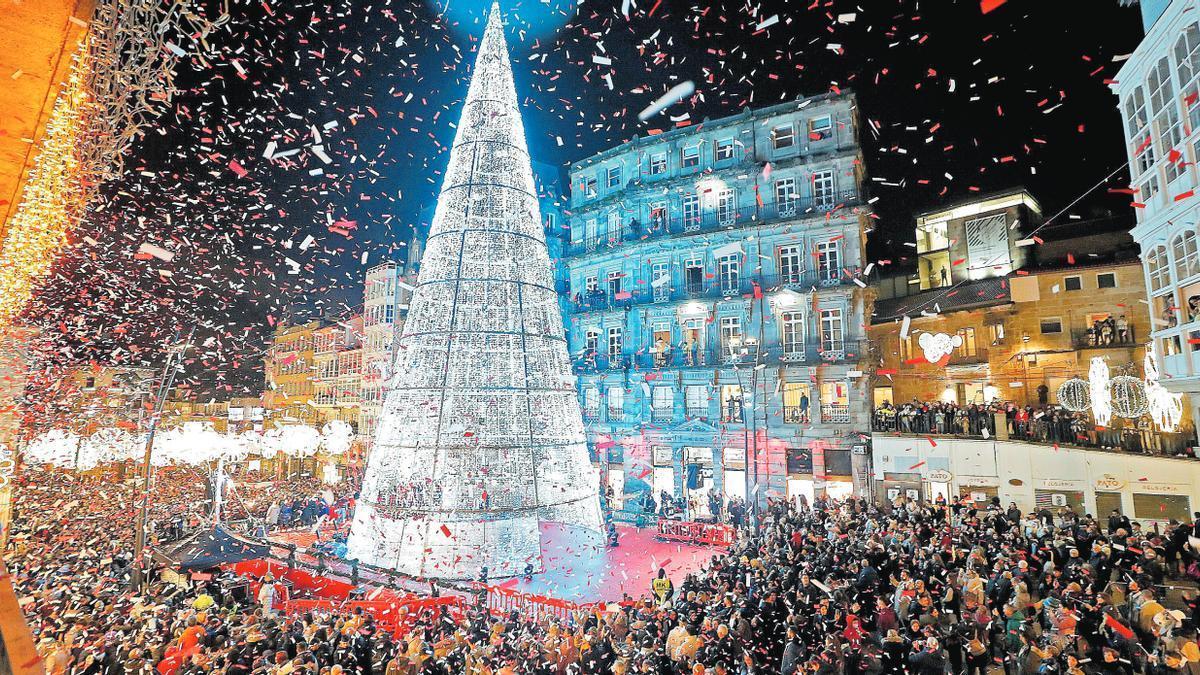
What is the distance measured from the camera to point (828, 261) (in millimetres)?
26734

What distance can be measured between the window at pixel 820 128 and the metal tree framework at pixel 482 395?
17167mm

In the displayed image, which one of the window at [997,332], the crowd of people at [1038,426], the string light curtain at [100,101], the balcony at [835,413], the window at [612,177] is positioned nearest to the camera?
the string light curtain at [100,101]

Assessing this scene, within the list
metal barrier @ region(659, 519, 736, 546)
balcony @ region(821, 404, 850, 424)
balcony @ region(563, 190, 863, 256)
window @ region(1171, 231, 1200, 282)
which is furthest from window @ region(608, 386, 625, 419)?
window @ region(1171, 231, 1200, 282)

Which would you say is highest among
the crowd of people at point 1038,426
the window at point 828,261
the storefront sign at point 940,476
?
the window at point 828,261

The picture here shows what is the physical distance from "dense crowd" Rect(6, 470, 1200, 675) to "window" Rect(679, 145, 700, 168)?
22.7m

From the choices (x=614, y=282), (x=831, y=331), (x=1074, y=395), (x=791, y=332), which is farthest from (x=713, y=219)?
(x=1074, y=395)

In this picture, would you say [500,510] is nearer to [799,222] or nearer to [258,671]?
[258,671]

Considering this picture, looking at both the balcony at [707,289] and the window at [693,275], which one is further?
the window at [693,275]

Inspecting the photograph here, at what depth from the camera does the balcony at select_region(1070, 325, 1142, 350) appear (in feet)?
71.2

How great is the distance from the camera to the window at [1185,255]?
1140 centimetres

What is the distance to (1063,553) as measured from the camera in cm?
1055

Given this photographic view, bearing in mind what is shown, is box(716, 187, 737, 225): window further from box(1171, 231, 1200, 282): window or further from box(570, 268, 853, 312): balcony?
box(1171, 231, 1200, 282): window

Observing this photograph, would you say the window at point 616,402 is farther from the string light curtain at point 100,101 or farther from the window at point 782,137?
the string light curtain at point 100,101

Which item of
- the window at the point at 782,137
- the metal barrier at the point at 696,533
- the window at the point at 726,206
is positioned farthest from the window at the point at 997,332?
the metal barrier at the point at 696,533
